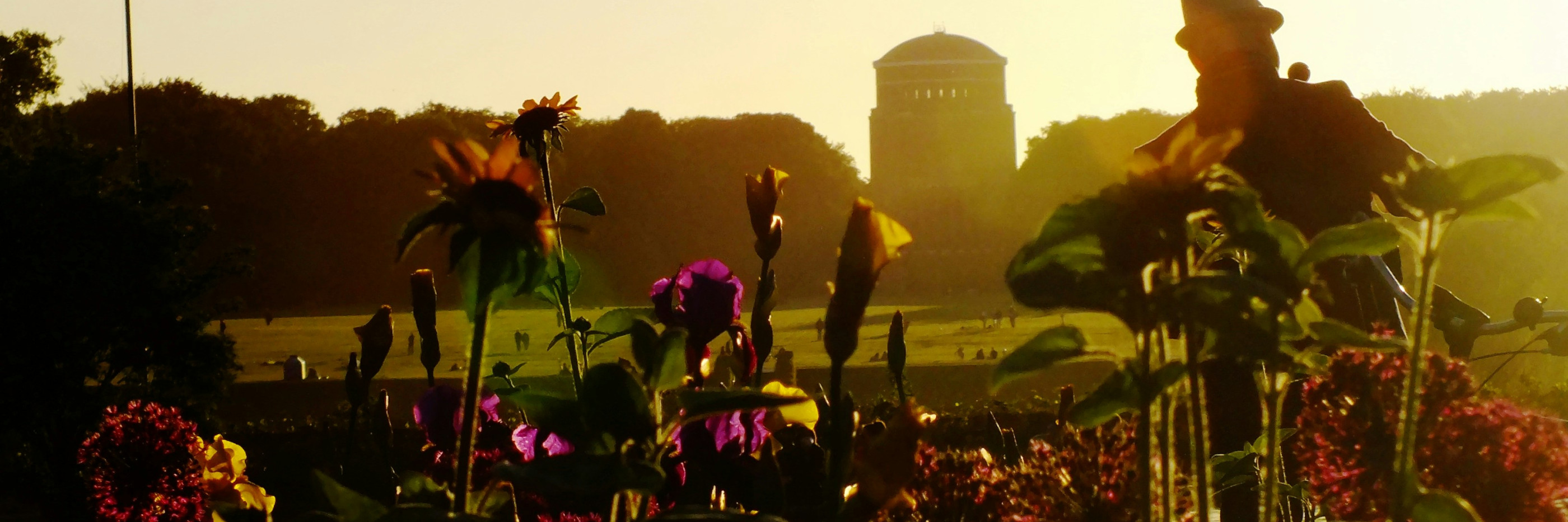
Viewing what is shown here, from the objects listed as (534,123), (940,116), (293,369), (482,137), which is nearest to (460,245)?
(534,123)

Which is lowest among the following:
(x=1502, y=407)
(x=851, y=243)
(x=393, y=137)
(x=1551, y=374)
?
(x=1551, y=374)

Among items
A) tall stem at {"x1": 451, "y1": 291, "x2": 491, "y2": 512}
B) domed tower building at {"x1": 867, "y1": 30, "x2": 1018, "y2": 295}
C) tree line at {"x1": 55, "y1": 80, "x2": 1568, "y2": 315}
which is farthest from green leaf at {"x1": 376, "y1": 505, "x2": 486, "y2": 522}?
domed tower building at {"x1": 867, "y1": 30, "x2": 1018, "y2": 295}

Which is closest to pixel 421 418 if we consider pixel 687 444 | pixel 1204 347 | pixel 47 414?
pixel 687 444

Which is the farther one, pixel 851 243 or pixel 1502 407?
pixel 1502 407

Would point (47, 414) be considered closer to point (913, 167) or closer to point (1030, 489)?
point (1030, 489)

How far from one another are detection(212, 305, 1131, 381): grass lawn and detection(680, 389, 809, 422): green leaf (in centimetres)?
1783

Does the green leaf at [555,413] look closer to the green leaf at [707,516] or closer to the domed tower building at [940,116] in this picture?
the green leaf at [707,516]

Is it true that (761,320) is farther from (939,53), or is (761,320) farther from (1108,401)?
(939,53)

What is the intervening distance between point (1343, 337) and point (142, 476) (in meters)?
1.24

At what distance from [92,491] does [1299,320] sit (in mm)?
1263

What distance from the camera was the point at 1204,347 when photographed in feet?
2.35

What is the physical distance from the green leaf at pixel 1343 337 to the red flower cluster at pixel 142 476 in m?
Answer: 1.17

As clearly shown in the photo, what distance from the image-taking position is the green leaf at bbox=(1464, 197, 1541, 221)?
0.59 metres

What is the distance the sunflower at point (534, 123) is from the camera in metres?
1.48
